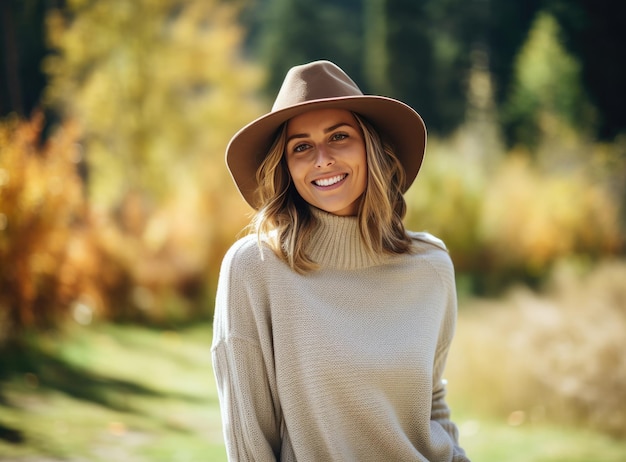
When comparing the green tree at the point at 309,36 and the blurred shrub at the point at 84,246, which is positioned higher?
the green tree at the point at 309,36

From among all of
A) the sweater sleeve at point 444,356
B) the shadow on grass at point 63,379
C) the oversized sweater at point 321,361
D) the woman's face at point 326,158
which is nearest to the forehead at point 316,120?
the woman's face at point 326,158

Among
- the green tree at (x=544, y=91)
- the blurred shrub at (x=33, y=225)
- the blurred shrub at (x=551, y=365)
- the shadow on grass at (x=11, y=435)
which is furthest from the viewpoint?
the green tree at (x=544, y=91)

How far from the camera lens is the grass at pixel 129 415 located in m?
3.75

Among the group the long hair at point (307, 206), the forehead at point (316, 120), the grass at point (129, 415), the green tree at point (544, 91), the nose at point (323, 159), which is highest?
the green tree at point (544, 91)

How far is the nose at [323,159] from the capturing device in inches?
80.0

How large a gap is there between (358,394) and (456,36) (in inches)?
409

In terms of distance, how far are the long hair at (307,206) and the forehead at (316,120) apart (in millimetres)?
44

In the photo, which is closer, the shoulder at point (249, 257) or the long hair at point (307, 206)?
the shoulder at point (249, 257)

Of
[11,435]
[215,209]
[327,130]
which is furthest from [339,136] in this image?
[215,209]

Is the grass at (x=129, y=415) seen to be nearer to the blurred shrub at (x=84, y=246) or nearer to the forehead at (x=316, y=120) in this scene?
the blurred shrub at (x=84, y=246)

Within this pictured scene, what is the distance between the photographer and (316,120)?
208cm

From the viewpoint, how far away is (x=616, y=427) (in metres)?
4.18

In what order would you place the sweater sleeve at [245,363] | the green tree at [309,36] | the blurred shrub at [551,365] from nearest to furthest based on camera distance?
the sweater sleeve at [245,363]
the blurred shrub at [551,365]
the green tree at [309,36]

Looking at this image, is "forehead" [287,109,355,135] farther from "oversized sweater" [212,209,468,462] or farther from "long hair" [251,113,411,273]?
"oversized sweater" [212,209,468,462]
